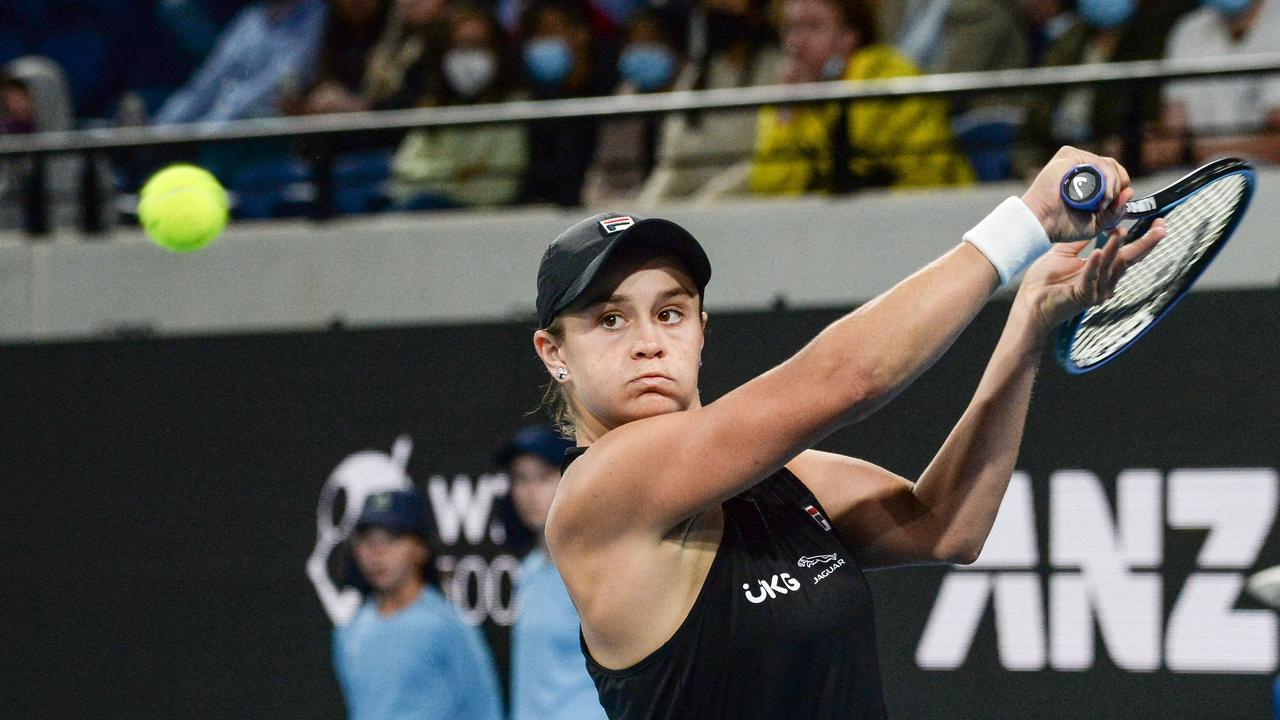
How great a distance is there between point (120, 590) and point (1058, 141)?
12.2ft

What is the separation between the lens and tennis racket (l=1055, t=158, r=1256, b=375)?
7.29 feet

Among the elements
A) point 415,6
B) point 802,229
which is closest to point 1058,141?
point 802,229

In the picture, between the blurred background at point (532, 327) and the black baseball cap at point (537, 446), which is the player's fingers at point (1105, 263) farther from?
the black baseball cap at point (537, 446)

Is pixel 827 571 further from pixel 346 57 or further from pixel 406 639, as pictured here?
pixel 346 57

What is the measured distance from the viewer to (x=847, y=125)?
18.4ft

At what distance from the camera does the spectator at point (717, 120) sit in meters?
5.99

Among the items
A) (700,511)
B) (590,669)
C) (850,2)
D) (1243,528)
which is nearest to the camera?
(700,511)

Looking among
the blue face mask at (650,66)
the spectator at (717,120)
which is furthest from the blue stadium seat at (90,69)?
the spectator at (717,120)

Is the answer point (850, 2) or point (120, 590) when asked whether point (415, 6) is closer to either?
point (850, 2)

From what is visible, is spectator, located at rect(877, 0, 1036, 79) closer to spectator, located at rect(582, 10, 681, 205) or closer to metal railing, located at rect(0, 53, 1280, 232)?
metal railing, located at rect(0, 53, 1280, 232)

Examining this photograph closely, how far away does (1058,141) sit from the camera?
5.43 metres

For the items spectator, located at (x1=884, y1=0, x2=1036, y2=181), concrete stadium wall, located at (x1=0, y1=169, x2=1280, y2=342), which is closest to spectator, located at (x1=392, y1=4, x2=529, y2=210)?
concrete stadium wall, located at (x1=0, y1=169, x2=1280, y2=342)

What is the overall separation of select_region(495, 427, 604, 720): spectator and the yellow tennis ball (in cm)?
138

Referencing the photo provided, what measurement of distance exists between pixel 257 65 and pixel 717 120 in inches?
118
